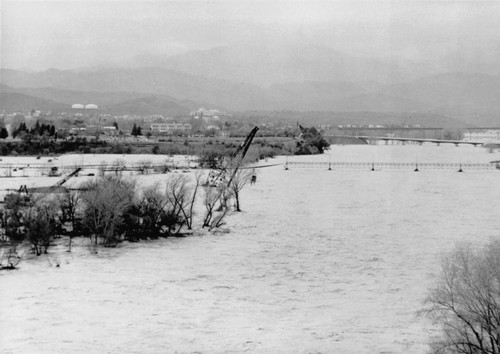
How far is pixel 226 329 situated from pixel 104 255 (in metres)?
7.90

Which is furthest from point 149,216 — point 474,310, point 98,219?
point 474,310

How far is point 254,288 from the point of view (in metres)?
15.8

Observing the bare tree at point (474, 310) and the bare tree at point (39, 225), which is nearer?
the bare tree at point (474, 310)

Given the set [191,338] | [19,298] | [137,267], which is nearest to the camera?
[191,338]

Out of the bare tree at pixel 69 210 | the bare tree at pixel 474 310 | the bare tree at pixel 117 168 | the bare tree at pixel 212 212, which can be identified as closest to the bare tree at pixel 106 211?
the bare tree at pixel 69 210

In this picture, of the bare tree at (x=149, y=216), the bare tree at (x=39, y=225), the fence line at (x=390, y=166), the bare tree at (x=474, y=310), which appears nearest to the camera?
the bare tree at (x=474, y=310)

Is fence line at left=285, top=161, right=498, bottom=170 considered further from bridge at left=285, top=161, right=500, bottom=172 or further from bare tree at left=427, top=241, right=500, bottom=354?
bare tree at left=427, top=241, right=500, bottom=354

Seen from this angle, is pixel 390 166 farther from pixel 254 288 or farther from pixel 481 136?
pixel 481 136

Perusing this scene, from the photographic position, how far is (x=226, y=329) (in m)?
12.9

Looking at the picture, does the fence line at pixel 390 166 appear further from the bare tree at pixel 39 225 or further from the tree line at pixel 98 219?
the bare tree at pixel 39 225

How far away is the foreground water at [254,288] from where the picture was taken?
12406 mm

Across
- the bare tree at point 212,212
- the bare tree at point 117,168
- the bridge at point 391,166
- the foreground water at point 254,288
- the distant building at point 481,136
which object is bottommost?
the foreground water at point 254,288

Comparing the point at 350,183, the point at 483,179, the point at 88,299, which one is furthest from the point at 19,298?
the point at 483,179

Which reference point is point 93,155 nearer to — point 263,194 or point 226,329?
point 263,194
